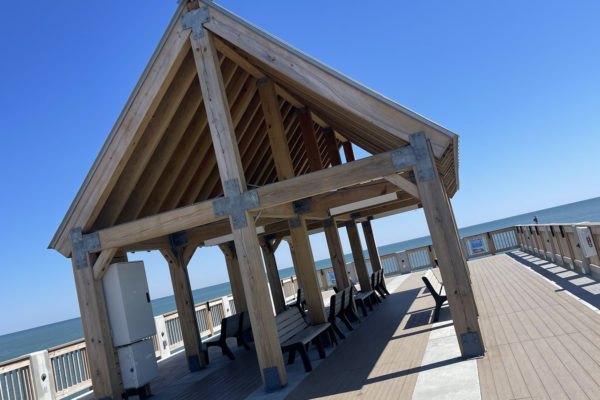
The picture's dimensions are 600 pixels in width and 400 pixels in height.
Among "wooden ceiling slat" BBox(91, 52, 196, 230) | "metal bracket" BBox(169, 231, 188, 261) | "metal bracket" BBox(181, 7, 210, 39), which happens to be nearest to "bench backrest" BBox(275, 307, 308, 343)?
"metal bracket" BBox(169, 231, 188, 261)

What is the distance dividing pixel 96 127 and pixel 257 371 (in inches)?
1431

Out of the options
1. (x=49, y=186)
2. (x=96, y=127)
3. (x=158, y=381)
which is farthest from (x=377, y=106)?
(x=49, y=186)

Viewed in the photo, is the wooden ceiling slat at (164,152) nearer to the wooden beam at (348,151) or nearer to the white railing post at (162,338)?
the white railing post at (162,338)

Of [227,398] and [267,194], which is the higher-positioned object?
[267,194]

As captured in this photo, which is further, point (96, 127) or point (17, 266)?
point (17, 266)

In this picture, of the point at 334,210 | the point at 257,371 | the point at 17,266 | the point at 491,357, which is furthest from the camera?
the point at 17,266

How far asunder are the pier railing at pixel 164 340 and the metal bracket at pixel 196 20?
6202 mm

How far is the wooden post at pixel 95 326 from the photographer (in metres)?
6.76

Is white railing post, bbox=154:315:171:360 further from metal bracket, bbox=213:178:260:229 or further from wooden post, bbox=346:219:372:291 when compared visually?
metal bracket, bbox=213:178:260:229

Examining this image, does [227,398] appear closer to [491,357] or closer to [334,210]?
[491,357]

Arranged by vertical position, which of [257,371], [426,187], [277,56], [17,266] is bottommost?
[257,371]

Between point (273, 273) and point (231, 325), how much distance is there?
13.0 ft

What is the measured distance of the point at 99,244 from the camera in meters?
7.01

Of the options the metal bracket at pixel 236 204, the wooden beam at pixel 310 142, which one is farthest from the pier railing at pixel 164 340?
the wooden beam at pixel 310 142
